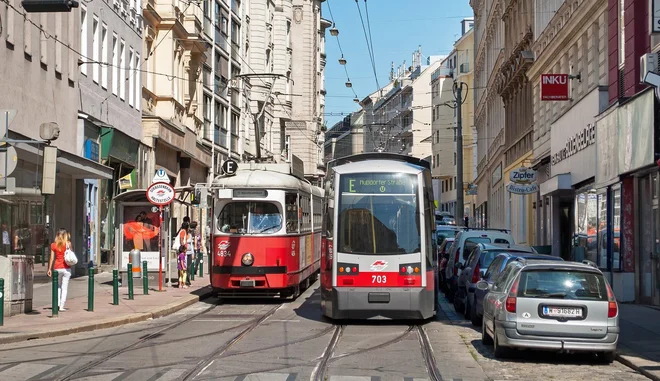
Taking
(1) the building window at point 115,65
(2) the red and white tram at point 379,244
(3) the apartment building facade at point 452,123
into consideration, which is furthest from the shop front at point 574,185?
(3) the apartment building facade at point 452,123

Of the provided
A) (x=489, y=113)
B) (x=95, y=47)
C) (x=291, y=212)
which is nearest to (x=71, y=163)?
(x=291, y=212)

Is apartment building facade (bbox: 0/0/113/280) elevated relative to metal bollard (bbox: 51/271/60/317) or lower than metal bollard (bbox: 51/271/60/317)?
elevated

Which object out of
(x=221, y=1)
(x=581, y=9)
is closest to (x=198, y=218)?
(x=221, y=1)

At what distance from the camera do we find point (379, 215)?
66.6 ft

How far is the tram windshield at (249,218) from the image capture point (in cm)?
2499

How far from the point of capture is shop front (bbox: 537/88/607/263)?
29.6m

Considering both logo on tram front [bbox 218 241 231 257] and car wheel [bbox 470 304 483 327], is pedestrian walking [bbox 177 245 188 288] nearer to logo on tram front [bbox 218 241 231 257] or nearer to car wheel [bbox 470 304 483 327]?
logo on tram front [bbox 218 241 231 257]

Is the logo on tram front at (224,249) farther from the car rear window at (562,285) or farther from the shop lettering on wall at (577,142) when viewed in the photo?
the car rear window at (562,285)

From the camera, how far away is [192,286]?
1204 inches

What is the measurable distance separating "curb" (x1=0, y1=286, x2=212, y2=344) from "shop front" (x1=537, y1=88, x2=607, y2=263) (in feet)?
36.1

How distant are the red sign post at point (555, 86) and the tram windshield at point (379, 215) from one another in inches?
557

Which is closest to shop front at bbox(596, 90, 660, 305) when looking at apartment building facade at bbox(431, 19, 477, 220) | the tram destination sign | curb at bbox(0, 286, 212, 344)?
the tram destination sign

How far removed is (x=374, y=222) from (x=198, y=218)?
34884mm

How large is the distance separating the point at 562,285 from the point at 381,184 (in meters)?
6.38
